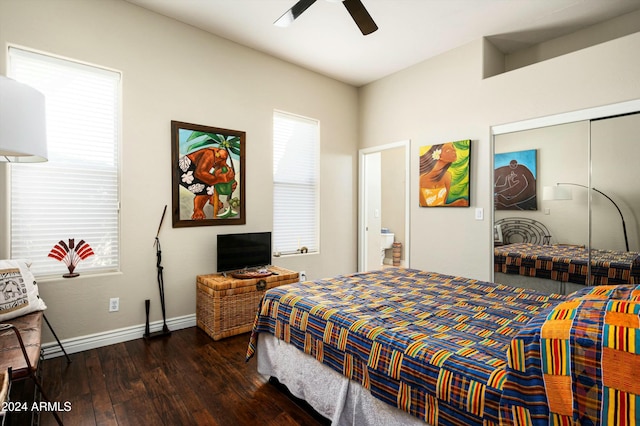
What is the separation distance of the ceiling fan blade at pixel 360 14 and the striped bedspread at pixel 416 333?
1892 mm

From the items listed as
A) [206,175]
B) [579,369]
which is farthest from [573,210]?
[206,175]

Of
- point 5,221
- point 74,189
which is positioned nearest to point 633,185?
point 74,189

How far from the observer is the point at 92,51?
2779 millimetres

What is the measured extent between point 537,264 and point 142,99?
400 cm

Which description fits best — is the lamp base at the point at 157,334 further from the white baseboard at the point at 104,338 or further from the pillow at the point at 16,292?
the pillow at the point at 16,292

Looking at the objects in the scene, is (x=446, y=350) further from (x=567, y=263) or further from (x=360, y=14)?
(x=567, y=263)

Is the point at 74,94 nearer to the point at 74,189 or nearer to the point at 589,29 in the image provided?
the point at 74,189

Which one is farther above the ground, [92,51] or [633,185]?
[92,51]

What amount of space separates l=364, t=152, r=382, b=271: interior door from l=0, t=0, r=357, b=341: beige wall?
4.17ft

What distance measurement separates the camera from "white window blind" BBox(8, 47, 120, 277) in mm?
2543

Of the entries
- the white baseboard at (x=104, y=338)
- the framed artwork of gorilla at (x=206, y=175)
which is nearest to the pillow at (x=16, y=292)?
the white baseboard at (x=104, y=338)

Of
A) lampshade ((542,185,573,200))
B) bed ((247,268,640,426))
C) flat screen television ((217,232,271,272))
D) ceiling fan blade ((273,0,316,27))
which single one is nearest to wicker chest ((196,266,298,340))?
flat screen television ((217,232,271,272))

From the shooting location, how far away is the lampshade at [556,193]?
9.78 ft

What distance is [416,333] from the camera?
1.49m
